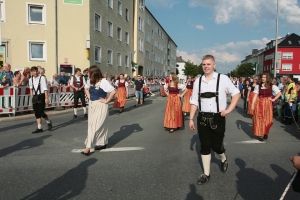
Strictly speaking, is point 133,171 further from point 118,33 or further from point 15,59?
point 118,33

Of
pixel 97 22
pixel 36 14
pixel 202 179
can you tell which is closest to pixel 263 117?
pixel 202 179

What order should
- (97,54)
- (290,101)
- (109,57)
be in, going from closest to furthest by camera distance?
1. (290,101)
2. (97,54)
3. (109,57)

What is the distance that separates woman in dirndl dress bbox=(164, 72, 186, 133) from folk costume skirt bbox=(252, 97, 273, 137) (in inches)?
89.5

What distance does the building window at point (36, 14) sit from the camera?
73.2 ft

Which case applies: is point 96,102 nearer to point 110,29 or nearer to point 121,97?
point 121,97

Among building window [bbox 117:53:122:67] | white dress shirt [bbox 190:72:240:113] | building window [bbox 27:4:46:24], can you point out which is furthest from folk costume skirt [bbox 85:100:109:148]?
building window [bbox 117:53:122:67]

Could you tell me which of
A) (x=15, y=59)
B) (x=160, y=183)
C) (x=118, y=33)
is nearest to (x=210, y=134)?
(x=160, y=183)

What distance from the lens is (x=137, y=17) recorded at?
3897cm

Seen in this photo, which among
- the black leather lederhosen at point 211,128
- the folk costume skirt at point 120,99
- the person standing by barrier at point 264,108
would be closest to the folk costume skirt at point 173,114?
the person standing by barrier at point 264,108

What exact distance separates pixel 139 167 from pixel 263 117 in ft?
13.5

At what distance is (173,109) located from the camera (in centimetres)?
859

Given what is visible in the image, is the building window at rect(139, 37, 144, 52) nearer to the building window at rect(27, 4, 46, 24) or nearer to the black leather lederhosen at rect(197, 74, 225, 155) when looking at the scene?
the building window at rect(27, 4, 46, 24)

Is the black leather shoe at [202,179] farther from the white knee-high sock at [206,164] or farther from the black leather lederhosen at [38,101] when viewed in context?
the black leather lederhosen at [38,101]

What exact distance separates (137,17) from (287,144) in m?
35.0
